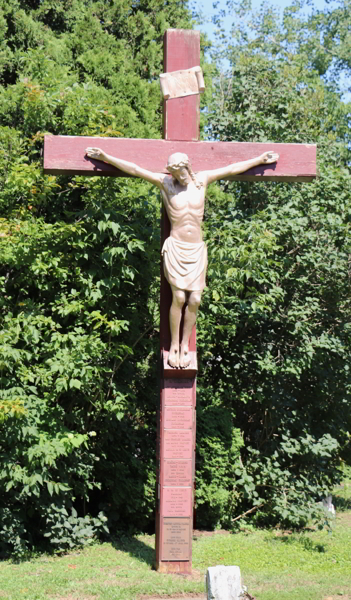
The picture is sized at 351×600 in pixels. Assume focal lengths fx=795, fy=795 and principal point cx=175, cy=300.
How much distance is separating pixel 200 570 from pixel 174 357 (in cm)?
188

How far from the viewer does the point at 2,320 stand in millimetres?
7609

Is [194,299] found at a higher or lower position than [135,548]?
higher

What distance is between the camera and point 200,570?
6918mm

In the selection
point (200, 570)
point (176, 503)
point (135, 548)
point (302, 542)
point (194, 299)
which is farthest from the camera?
point (302, 542)

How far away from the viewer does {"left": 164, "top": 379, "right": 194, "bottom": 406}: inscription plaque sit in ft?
22.5

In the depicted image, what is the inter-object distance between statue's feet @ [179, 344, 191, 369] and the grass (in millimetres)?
1745

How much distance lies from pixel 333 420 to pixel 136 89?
5217 millimetres

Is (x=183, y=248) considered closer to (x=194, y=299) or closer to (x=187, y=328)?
(x=194, y=299)

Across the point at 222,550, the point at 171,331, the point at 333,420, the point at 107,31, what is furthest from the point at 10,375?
the point at 107,31

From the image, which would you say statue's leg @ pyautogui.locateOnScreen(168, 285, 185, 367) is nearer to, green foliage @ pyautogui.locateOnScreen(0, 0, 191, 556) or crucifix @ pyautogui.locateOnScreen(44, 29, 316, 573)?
crucifix @ pyautogui.locateOnScreen(44, 29, 316, 573)

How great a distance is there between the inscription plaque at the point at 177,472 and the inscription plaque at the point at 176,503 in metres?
0.06

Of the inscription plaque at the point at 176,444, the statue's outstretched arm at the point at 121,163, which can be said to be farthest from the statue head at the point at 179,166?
the inscription plaque at the point at 176,444

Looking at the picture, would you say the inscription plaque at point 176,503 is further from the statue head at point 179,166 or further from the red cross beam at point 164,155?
the red cross beam at point 164,155

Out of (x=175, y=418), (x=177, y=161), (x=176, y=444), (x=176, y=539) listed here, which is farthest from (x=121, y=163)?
(x=176, y=539)
